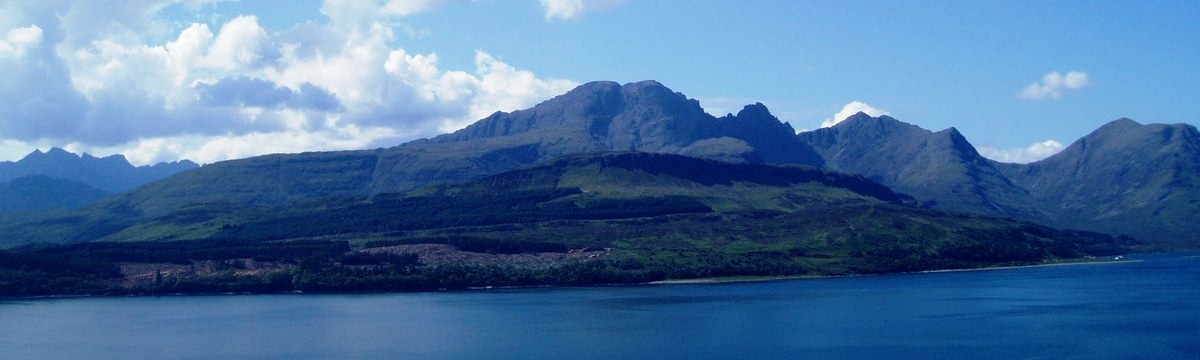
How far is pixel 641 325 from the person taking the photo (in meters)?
128

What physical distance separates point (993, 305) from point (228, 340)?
9081 centimetres

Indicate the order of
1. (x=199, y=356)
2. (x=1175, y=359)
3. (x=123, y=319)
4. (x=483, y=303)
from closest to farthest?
(x=1175, y=359)
(x=199, y=356)
(x=123, y=319)
(x=483, y=303)

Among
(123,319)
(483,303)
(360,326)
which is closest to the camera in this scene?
(360,326)

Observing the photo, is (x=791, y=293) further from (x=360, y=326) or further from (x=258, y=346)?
(x=258, y=346)

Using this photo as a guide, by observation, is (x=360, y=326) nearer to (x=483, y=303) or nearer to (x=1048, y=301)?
(x=483, y=303)

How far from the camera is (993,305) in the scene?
14862 centimetres

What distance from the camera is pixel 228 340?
120562 mm

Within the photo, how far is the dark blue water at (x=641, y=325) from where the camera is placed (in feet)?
354

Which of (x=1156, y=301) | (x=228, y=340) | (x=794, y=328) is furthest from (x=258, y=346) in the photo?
(x=1156, y=301)

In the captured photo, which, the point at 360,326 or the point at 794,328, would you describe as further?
the point at 360,326

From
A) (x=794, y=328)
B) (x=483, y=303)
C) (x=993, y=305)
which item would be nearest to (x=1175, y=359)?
(x=794, y=328)

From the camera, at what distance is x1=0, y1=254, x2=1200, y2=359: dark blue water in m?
108

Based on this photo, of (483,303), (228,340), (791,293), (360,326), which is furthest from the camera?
(791,293)

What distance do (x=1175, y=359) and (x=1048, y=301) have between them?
194ft
